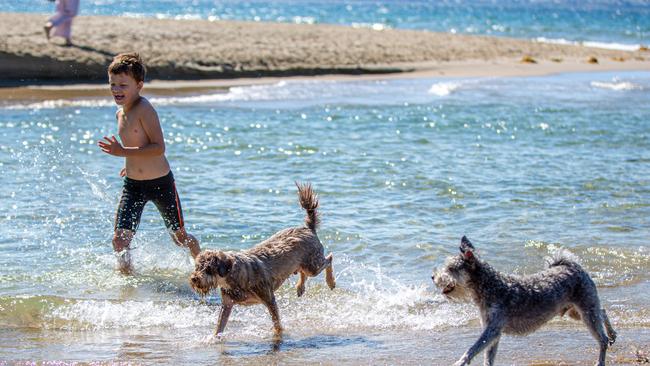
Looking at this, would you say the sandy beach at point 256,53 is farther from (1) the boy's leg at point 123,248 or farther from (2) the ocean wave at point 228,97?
(1) the boy's leg at point 123,248

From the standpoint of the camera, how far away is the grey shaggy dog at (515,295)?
18.9 ft

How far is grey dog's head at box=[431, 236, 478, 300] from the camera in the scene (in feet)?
18.7

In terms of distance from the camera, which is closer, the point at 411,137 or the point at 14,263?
the point at 14,263

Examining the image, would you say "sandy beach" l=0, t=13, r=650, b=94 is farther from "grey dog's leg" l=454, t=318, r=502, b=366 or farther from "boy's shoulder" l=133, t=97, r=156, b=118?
"grey dog's leg" l=454, t=318, r=502, b=366

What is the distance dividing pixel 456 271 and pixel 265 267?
1.86m

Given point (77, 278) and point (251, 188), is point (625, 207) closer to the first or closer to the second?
point (251, 188)

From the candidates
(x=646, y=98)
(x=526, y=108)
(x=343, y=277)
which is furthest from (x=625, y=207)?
(x=646, y=98)

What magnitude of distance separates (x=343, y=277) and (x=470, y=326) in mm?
1695

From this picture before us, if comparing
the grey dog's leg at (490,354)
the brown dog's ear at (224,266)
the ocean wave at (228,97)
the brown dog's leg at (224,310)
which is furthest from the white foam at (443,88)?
the grey dog's leg at (490,354)

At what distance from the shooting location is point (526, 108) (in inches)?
773

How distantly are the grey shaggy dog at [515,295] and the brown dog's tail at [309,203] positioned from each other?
2107 mm

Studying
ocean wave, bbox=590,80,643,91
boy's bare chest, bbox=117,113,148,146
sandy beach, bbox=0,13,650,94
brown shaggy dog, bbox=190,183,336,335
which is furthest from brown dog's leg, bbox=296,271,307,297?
ocean wave, bbox=590,80,643,91

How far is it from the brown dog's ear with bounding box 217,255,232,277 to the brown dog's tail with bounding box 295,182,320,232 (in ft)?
3.84

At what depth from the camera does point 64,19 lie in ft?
70.6
